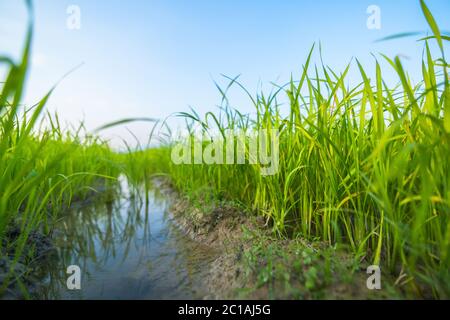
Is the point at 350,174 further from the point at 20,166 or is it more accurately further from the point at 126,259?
the point at 20,166

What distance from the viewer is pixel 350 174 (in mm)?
1161

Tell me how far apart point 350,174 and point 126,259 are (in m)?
1.24

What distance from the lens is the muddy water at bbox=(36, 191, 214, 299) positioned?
1107 millimetres

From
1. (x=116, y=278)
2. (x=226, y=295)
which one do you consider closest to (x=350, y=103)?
(x=226, y=295)

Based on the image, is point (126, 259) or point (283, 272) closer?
point (283, 272)

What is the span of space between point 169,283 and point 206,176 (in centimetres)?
124

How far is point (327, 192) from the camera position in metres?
1.33

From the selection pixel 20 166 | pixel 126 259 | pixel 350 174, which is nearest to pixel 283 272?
pixel 350 174

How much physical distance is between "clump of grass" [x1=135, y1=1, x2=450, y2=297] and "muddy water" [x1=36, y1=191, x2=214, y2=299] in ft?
1.79

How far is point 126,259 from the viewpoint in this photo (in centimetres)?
143

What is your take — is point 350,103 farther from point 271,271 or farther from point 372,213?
point 271,271

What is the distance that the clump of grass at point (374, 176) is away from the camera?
0.90 m

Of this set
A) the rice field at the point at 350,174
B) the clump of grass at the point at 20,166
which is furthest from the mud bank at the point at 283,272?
the clump of grass at the point at 20,166

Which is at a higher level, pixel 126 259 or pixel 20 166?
pixel 20 166
